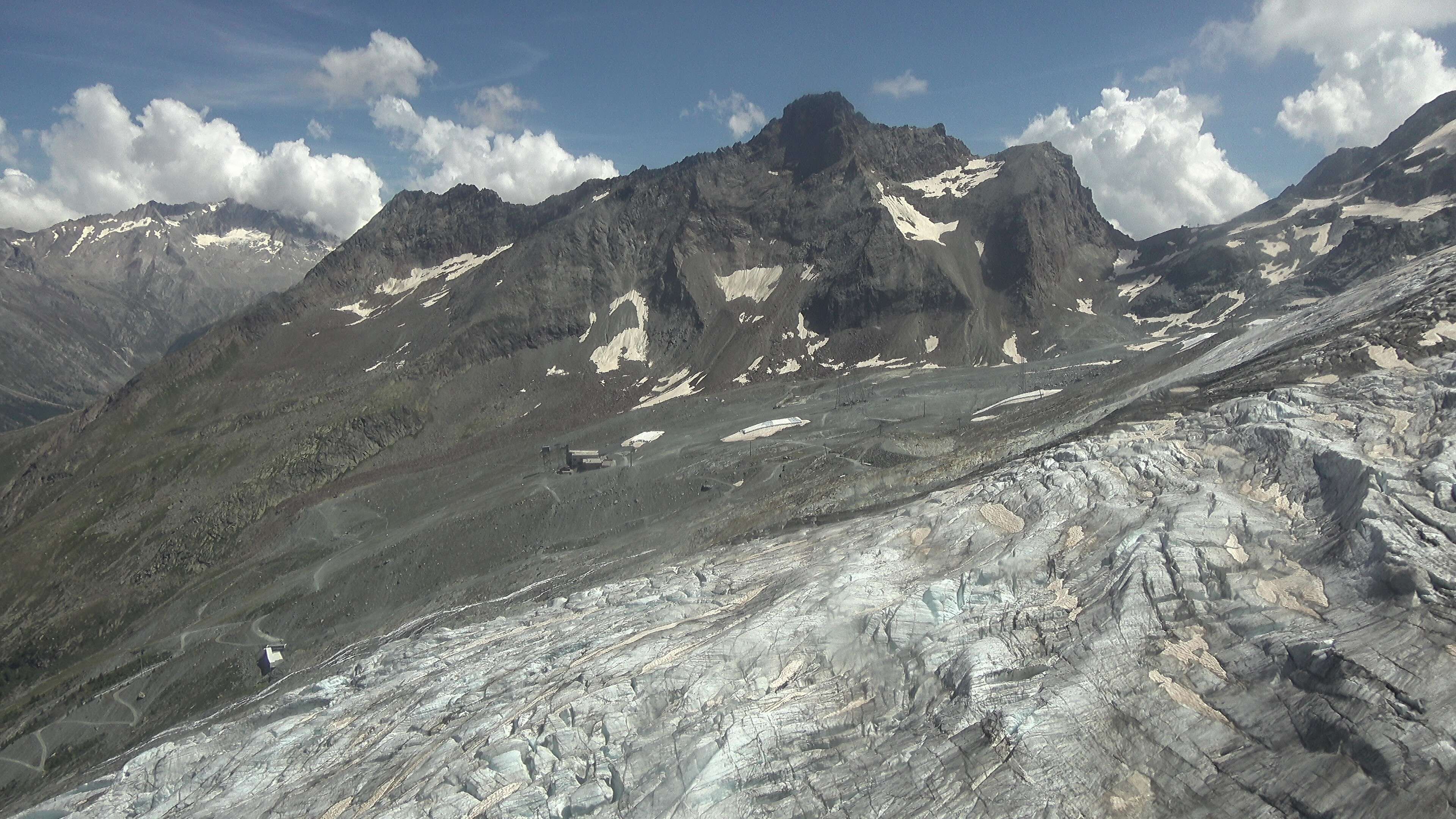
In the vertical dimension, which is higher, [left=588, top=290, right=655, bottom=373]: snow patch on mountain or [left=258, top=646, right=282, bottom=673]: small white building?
[left=588, top=290, right=655, bottom=373]: snow patch on mountain

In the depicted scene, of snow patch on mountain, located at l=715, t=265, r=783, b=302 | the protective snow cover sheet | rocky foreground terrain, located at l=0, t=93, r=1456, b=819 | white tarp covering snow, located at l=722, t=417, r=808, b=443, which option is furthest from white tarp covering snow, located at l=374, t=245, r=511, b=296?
the protective snow cover sheet

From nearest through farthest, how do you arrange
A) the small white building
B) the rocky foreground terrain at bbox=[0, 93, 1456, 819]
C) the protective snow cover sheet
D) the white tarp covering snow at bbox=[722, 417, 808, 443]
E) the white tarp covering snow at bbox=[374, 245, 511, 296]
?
the protective snow cover sheet < the rocky foreground terrain at bbox=[0, 93, 1456, 819] < the small white building < the white tarp covering snow at bbox=[722, 417, 808, 443] < the white tarp covering snow at bbox=[374, 245, 511, 296]

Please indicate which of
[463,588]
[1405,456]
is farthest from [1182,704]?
[463,588]

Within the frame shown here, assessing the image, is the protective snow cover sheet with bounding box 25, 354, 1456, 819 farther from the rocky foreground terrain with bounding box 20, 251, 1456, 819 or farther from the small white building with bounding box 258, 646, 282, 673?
the small white building with bounding box 258, 646, 282, 673

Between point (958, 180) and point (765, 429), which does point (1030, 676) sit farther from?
point (958, 180)

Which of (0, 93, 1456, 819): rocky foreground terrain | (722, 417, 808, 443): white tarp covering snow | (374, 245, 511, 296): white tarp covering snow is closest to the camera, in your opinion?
(0, 93, 1456, 819): rocky foreground terrain

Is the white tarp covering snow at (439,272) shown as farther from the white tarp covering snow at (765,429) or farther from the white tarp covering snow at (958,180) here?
the white tarp covering snow at (765,429)
